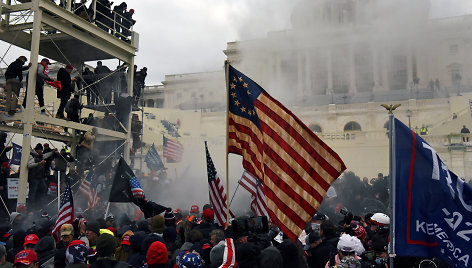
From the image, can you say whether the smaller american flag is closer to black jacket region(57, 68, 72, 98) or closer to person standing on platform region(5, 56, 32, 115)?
person standing on platform region(5, 56, 32, 115)

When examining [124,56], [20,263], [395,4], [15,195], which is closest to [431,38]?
[395,4]

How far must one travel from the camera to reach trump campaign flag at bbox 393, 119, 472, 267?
3936 millimetres

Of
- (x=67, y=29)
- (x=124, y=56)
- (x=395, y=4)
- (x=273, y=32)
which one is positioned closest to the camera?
(x=67, y=29)

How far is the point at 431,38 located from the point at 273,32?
1904 centimetres

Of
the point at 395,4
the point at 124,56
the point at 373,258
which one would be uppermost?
the point at 395,4

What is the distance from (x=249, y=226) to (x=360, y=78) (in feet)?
173

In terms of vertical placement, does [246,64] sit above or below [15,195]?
above

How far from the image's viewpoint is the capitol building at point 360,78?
27.2m

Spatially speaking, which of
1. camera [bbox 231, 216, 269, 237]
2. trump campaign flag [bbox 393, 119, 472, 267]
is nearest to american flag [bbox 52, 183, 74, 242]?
camera [bbox 231, 216, 269, 237]

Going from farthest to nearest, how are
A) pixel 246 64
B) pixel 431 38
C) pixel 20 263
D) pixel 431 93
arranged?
pixel 431 93, pixel 431 38, pixel 246 64, pixel 20 263

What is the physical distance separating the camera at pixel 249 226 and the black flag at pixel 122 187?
13.6 feet

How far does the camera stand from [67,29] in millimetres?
12398

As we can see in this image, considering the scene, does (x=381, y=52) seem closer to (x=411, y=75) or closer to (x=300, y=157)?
(x=411, y=75)

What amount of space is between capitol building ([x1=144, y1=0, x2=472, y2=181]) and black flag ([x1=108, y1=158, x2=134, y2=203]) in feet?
62.1
